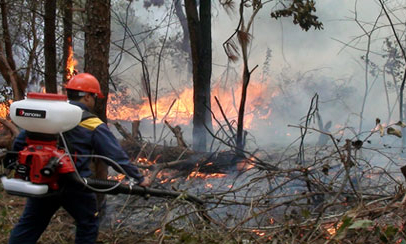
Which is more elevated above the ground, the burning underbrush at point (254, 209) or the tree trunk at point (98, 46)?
the tree trunk at point (98, 46)

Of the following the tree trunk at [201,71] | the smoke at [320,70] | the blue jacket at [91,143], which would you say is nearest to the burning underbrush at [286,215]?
the blue jacket at [91,143]

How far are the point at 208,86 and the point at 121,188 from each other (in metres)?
6.39

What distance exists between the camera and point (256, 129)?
12.5m

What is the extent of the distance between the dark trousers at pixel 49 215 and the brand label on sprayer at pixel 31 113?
0.75 m

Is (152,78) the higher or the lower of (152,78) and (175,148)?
A: the higher

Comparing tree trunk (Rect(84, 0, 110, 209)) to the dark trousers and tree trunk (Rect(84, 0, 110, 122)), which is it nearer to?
tree trunk (Rect(84, 0, 110, 122))

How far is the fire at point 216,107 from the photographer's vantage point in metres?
12.7

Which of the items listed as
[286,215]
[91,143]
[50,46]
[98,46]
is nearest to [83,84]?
[91,143]

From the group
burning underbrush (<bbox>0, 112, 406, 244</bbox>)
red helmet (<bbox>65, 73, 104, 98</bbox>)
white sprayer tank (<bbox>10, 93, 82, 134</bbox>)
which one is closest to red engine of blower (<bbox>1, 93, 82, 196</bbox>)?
white sprayer tank (<bbox>10, 93, 82, 134</bbox>)

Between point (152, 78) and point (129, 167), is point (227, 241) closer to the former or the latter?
point (129, 167)

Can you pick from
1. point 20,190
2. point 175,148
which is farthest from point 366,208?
point 175,148

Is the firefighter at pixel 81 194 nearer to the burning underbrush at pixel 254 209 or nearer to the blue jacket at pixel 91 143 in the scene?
the blue jacket at pixel 91 143

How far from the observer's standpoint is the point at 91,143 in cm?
315

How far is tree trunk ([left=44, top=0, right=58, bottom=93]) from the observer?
24.0ft
